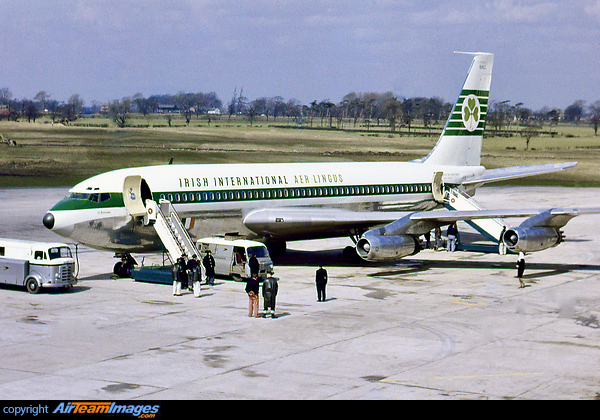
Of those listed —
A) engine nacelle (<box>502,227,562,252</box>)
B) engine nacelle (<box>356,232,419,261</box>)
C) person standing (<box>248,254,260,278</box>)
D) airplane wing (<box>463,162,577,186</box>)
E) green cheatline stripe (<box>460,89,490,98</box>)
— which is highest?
green cheatline stripe (<box>460,89,490,98</box>)

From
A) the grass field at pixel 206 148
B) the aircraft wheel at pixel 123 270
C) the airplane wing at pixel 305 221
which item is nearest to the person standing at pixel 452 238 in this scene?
the airplane wing at pixel 305 221

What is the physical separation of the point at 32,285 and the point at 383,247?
16.5 m

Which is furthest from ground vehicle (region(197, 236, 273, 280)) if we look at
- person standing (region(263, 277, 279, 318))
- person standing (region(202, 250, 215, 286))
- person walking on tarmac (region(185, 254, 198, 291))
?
person standing (region(263, 277, 279, 318))

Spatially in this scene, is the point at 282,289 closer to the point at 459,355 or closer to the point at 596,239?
the point at 459,355

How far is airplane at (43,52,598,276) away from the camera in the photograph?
120 feet

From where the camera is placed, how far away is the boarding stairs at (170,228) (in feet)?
118

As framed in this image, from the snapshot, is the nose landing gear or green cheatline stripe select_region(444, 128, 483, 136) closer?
the nose landing gear

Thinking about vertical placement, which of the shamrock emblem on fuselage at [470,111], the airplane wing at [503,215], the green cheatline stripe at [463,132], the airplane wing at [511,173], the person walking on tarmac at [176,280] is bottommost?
the person walking on tarmac at [176,280]

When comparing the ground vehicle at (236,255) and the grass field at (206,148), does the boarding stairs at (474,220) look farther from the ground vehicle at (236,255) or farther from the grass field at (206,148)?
the grass field at (206,148)

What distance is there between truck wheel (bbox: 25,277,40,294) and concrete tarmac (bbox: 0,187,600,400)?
13.6 inches

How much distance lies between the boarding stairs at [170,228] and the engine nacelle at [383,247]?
8254 millimetres

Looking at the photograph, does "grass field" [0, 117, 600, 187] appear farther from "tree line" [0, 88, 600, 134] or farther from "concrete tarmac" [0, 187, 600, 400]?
"concrete tarmac" [0, 187, 600, 400]

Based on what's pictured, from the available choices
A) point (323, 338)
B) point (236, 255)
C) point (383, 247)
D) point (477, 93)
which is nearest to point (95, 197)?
point (236, 255)

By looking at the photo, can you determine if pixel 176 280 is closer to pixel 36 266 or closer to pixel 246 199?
pixel 36 266
